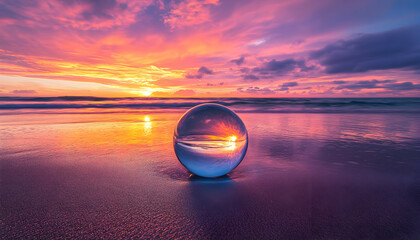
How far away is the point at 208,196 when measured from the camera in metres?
2.18

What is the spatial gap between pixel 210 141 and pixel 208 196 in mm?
616

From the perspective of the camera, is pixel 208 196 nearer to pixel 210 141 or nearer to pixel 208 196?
pixel 208 196

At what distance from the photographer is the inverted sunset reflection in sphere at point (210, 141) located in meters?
2.54

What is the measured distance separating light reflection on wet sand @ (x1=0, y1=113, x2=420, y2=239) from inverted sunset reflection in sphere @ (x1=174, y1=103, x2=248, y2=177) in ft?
0.63

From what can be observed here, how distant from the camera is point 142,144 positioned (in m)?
4.47

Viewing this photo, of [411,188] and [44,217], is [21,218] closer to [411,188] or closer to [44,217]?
[44,217]

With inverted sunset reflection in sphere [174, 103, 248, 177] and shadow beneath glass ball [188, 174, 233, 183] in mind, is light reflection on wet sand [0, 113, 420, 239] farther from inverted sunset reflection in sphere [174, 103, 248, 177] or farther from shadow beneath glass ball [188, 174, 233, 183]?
inverted sunset reflection in sphere [174, 103, 248, 177]

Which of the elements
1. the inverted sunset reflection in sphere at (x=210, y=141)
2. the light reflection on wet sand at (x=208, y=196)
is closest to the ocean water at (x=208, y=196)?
the light reflection on wet sand at (x=208, y=196)

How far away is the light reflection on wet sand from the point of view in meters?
1.65

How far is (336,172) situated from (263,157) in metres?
1.06

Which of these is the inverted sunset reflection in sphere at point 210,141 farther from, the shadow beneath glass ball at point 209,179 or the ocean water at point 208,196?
the ocean water at point 208,196

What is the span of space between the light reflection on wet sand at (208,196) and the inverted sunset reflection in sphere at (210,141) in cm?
19

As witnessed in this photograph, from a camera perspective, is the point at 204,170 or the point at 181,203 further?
the point at 204,170

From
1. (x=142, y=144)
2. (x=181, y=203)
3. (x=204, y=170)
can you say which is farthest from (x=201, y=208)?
(x=142, y=144)
